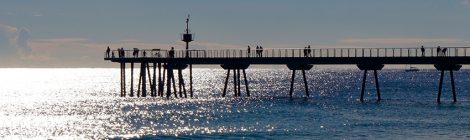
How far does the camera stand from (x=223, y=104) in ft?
330

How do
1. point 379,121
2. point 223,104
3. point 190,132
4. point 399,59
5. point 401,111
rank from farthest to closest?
1. point 223,104
2. point 399,59
3. point 401,111
4. point 379,121
5. point 190,132

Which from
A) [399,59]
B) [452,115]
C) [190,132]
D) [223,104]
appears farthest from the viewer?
[223,104]

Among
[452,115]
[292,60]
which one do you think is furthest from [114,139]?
[292,60]

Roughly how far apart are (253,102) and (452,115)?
2686cm

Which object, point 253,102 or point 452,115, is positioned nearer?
point 452,115

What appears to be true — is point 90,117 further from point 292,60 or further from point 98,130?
point 292,60

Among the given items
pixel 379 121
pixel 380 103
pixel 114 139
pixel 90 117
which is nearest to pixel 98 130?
pixel 114 139

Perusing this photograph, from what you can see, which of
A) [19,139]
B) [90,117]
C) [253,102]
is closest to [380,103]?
[253,102]

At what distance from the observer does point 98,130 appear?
2793 inches

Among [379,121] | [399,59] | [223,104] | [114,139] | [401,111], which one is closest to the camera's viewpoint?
[114,139]

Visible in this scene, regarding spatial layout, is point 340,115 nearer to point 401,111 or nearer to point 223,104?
point 401,111

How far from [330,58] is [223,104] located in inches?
500

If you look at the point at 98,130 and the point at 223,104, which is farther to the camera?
the point at 223,104

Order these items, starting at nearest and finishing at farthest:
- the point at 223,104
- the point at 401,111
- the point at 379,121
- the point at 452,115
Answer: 1. the point at 379,121
2. the point at 452,115
3. the point at 401,111
4. the point at 223,104
